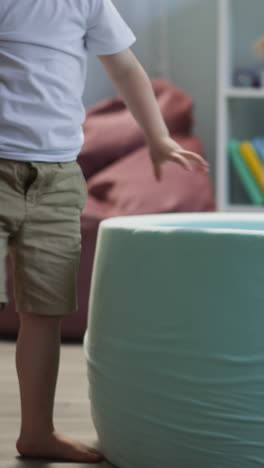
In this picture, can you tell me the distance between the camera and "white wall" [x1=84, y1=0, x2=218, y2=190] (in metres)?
2.93

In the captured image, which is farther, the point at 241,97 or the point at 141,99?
the point at 241,97

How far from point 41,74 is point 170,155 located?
9.4 inches

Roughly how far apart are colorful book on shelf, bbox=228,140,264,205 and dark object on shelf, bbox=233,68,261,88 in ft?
0.62

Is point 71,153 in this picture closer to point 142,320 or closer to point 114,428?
point 142,320

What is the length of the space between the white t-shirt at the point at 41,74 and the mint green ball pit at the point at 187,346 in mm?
194

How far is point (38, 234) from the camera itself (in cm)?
131

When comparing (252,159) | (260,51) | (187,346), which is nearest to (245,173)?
(252,159)

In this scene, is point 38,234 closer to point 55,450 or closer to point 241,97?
point 55,450

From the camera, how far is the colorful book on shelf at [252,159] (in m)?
2.60

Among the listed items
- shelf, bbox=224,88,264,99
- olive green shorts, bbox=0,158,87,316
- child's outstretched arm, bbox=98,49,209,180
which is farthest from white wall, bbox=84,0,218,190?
olive green shorts, bbox=0,158,87,316

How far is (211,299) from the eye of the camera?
111cm

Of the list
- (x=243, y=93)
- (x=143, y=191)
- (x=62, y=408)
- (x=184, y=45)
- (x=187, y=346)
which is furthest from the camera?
(x=184, y=45)

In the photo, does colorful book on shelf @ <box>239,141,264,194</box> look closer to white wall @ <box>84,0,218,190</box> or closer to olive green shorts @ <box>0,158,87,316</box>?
white wall @ <box>84,0,218,190</box>

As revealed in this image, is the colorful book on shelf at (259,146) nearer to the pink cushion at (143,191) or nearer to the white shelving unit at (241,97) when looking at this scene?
the white shelving unit at (241,97)
